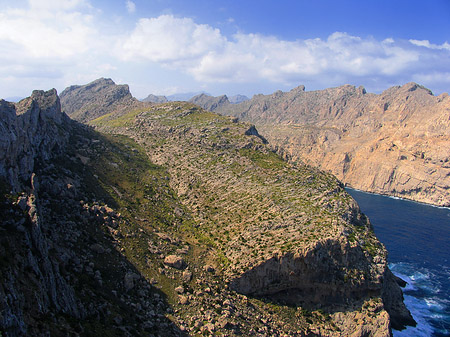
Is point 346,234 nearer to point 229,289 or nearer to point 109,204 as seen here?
point 229,289

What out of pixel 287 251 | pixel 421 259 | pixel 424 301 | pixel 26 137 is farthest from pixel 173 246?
pixel 421 259

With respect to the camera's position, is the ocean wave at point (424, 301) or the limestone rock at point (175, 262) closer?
the limestone rock at point (175, 262)

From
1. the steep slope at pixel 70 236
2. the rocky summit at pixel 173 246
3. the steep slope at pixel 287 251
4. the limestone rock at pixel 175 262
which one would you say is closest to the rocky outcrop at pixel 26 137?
the steep slope at pixel 70 236

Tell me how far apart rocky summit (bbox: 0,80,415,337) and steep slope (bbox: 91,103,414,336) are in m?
0.28

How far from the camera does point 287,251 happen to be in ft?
201

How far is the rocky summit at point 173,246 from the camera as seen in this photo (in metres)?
35.5

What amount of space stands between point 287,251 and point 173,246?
76.5 feet

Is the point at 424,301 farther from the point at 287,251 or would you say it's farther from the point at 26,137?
the point at 26,137

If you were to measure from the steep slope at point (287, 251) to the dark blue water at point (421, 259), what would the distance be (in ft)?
36.2

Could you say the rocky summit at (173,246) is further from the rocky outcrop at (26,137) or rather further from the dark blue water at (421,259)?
the dark blue water at (421,259)

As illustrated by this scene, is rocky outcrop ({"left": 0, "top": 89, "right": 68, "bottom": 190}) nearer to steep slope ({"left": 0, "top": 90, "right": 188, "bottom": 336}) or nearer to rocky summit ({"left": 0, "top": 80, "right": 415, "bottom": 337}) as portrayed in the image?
steep slope ({"left": 0, "top": 90, "right": 188, "bottom": 336})

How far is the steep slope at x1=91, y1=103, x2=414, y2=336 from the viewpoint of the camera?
5997 centimetres

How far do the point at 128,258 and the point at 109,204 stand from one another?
1681cm

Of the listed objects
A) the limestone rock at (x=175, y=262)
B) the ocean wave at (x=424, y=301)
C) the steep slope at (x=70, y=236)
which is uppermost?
the steep slope at (x=70, y=236)
